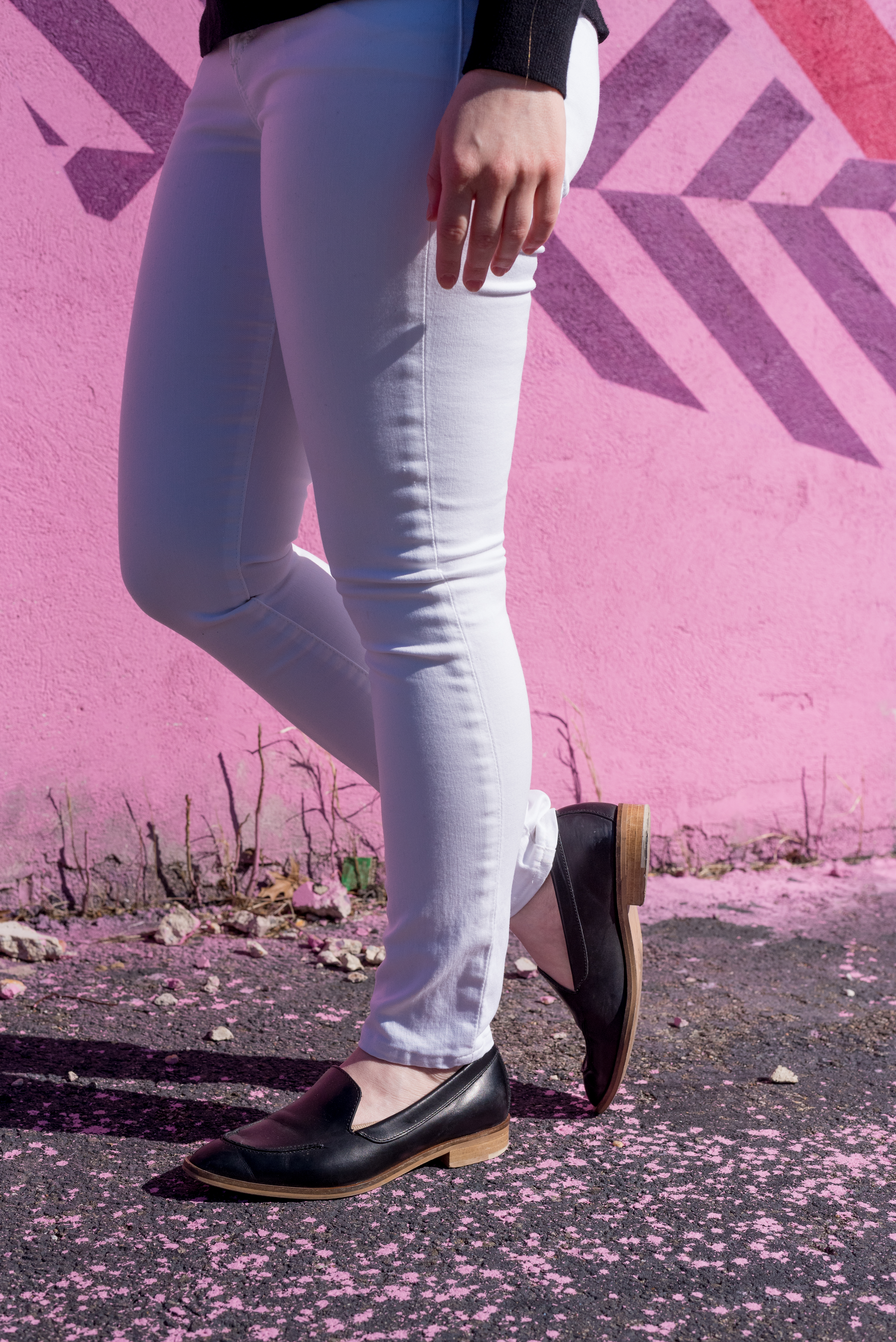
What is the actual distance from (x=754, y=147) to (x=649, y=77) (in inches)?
10.8

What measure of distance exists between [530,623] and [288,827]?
2.10 feet

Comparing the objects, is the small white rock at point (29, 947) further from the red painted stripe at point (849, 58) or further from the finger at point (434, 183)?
the red painted stripe at point (849, 58)

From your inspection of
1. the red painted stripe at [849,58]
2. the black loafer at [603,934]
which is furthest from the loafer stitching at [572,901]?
the red painted stripe at [849,58]

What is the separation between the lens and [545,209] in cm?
103

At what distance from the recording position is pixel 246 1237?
3.57 feet

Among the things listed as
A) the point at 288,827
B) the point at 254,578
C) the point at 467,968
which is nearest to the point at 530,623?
the point at 288,827

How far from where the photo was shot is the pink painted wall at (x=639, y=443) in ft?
Result: 6.68

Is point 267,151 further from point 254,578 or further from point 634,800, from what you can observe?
point 634,800

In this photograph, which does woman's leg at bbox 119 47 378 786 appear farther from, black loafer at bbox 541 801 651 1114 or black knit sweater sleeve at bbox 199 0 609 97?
black loafer at bbox 541 801 651 1114

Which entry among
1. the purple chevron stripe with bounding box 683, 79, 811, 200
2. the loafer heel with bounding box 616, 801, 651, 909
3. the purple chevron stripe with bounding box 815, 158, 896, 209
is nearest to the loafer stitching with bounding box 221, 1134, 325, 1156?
the loafer heel with bounding box 616, 801, 651, 909

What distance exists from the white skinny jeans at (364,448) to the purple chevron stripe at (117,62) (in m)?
0.92

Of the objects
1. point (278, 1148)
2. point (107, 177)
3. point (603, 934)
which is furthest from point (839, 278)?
point (278, 1148)

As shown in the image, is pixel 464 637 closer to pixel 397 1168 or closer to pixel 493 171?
pixel 493 171

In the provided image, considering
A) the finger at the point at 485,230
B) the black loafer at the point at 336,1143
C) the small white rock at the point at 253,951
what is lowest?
the small white rock at the point at 253,951
